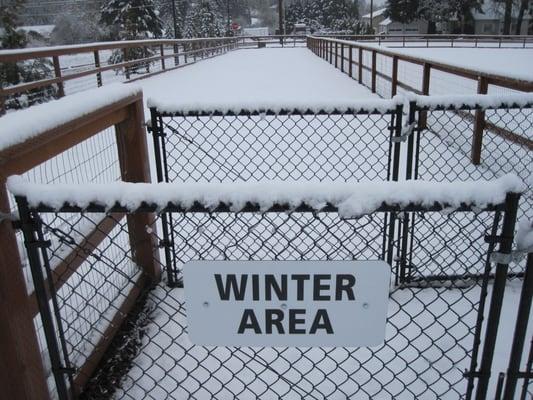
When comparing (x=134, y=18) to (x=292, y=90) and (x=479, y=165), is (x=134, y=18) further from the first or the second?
(x=479, y=165)

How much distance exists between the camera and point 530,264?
1.51 metres

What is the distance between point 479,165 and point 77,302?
4.80 meters

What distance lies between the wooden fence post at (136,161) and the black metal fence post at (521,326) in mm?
2108

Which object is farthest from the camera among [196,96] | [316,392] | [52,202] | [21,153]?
[196,96]

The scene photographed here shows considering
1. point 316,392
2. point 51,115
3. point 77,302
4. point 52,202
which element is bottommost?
point 316,392

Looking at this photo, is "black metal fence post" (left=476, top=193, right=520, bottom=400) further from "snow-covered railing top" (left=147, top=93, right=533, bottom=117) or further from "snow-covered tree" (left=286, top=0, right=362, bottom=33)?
"snow-covered tree" (left=286, top=0, right=362, bottom=33)

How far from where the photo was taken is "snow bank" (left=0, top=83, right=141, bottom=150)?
1765mm

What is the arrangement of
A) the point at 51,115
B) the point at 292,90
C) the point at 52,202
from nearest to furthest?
the point at 52,202, the point at 51,115, the point at 292,90

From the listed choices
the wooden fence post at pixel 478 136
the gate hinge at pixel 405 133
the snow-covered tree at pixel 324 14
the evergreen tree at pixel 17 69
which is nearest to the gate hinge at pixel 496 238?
the gate hinge at pixel 405 133

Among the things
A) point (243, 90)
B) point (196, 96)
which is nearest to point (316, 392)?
point (196, 96)

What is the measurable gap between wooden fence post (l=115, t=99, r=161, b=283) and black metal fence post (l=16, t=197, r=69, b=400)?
4.40 ft

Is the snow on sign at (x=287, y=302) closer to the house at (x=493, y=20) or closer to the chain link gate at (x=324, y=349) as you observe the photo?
the chain link gate at (x=324, y=349)

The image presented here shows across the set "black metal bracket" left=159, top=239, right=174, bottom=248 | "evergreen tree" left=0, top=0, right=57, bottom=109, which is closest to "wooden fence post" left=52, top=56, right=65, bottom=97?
"evergreen tree" left=0, top=0, right=57, bottom=109

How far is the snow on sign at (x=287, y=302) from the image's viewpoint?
149 centimetres
